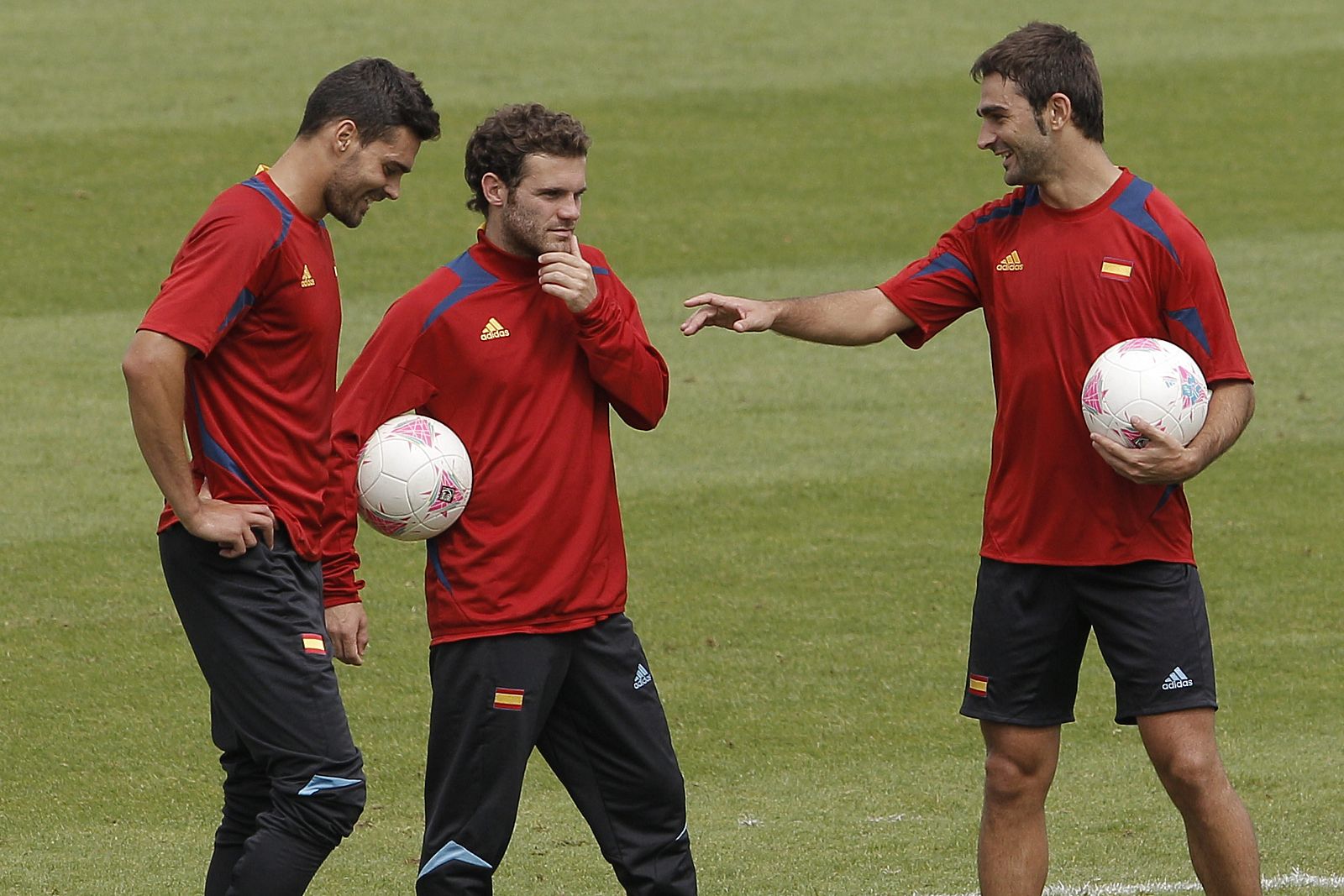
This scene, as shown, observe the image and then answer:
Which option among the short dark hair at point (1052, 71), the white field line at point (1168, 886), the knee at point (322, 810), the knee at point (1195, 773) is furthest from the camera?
the white field line at point (1168, 886)

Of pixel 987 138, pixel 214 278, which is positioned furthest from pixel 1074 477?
pixel 214 278

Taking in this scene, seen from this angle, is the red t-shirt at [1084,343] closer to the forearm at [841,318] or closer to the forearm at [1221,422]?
the forearm at [1221,422]

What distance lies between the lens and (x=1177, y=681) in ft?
17.5

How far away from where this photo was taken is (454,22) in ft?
81.3

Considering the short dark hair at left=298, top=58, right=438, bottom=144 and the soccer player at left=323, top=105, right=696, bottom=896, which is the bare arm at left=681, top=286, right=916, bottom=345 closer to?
the soccer player at left=323, top=105, right=696, bottom=896

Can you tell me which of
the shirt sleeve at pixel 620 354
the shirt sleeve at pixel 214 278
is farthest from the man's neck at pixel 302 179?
the shirt sleeve at pixel 620 354

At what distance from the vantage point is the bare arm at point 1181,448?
5.20 m

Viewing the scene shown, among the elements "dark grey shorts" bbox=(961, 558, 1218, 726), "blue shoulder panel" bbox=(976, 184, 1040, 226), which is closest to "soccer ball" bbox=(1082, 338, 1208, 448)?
"dark grey shorts" bbox=(961, 558, 1218, 726)

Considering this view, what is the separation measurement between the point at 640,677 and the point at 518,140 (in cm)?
144

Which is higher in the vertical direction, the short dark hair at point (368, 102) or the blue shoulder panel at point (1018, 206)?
the short dark hair at point (368, 102)

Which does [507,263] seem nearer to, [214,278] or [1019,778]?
[214,278]

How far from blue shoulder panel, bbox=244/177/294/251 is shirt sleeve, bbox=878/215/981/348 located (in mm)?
A: 1844

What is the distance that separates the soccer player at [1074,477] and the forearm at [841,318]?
12 centimetres

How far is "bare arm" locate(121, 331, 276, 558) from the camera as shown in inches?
184
